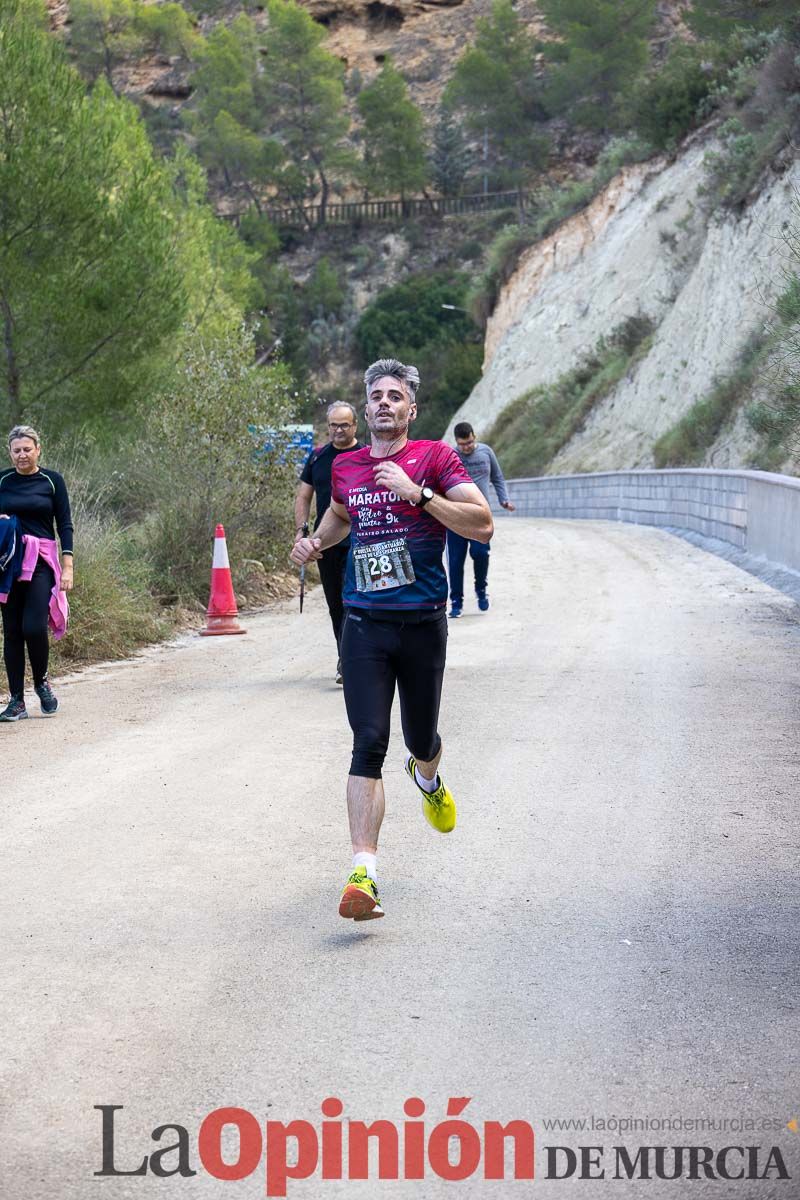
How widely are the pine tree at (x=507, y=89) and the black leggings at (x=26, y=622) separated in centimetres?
7291

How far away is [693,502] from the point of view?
26594mm

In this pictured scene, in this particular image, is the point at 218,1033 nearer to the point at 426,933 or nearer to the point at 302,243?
the point at 426,933

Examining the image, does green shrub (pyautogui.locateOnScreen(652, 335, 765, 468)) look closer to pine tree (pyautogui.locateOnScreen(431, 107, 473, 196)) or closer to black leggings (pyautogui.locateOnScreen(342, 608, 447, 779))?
black leggings (pyautogui.locateOnScreen(342, 608, 447, 779))

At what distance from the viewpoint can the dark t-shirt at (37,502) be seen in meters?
10.3

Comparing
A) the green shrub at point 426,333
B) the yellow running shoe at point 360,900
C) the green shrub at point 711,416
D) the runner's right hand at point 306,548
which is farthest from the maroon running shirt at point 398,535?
the green shrub at point 426,333

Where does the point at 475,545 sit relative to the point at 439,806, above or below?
below

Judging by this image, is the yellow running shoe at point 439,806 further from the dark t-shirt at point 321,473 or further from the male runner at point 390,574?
the dark t-shirt at point 321,473

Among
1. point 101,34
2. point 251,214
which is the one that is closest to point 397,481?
point 251,214

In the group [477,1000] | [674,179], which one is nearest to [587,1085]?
[477,1000]

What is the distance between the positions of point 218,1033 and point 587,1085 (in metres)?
1.11

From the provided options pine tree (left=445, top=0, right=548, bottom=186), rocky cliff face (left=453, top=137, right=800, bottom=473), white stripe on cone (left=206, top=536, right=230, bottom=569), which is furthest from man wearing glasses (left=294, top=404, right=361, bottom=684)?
pine tree (left=445, top=0, right=548, bottom=186)

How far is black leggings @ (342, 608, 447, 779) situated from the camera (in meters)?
5.68

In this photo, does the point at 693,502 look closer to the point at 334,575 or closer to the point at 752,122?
the point at 334,575

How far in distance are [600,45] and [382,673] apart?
72.7m
